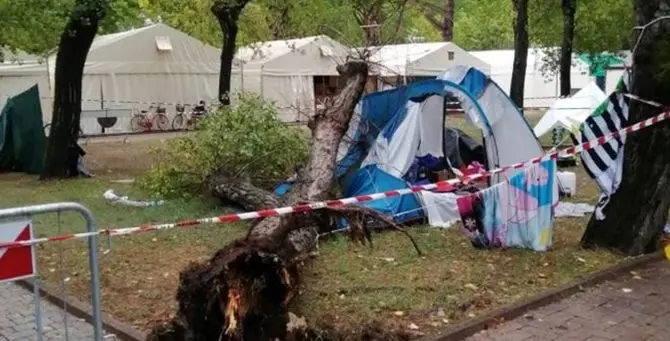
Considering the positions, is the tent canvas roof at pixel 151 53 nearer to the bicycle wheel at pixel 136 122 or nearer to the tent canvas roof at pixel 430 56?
the bicycle wheel at pixel 136 122

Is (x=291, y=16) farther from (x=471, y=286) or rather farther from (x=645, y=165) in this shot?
(x=471, y=286)

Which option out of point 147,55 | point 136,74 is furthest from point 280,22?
point 136,74

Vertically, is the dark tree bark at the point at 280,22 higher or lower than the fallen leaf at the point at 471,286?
higher

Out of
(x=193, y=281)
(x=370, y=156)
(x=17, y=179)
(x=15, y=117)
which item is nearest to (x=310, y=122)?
(x=370, y=156)

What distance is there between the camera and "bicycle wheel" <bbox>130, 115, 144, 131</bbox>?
2755 centimetres

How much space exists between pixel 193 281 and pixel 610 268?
3.84 meters

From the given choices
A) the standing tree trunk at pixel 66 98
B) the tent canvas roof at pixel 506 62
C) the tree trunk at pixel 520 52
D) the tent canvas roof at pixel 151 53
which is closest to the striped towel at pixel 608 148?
the standing tree trunk at pixel 66 98

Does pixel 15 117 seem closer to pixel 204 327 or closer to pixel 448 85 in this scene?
pixel 448 85

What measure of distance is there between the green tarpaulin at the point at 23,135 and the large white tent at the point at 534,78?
90.4 ft

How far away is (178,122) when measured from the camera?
28.7 meters

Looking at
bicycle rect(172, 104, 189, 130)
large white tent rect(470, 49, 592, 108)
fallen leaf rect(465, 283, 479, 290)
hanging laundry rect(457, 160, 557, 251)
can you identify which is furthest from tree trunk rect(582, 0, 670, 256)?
large white tent rect(470, 49, 592, 108)

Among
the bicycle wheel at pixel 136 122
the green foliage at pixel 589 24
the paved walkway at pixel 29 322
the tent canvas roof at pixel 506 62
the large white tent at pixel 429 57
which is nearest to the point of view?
the paved walkway at pixel 29 322

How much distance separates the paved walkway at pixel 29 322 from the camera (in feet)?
17.3

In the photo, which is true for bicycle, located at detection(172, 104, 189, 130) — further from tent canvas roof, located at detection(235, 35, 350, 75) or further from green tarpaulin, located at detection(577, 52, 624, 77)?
green tarpaulin, located at detection(577, 52, 624, 77)
